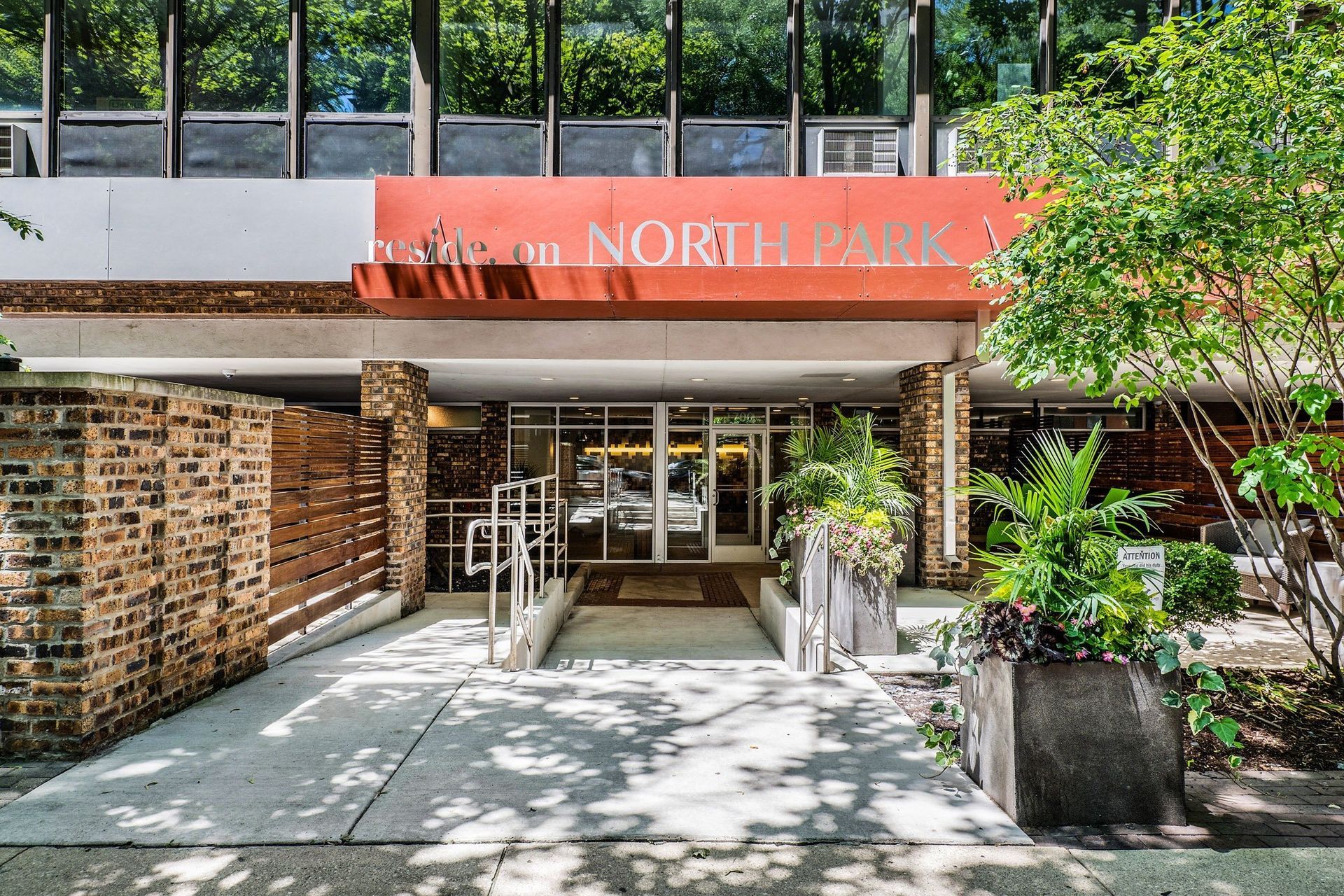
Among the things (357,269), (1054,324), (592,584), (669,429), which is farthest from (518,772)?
(669,429)

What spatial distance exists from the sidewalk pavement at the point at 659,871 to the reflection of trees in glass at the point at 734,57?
8.24m

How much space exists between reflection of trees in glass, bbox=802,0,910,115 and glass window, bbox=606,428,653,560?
6.23 metres

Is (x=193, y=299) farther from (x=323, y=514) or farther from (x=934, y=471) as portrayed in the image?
(x=934, y=471)

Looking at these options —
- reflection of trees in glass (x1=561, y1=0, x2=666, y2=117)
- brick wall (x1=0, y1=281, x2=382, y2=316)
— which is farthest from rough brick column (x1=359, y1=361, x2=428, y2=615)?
reflection of trees in glass (x1=561, y1=0, x2=666, y2=117)

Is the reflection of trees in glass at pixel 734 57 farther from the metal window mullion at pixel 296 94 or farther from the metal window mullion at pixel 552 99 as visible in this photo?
the metal window mullion at pixel 296 94

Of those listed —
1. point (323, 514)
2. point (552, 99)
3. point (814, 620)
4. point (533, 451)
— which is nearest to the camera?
point (814, 620)

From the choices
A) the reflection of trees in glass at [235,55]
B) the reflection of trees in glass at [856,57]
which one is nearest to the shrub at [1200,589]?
the reflection of trees in glass at [856,57]

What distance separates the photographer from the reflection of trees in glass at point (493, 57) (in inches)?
356

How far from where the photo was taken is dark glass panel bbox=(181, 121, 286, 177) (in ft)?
28.8

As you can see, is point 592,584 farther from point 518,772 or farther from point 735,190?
point 518,772

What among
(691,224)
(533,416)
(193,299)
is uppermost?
(691,224)

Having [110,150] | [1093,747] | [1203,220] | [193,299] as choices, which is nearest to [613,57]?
[193,299]

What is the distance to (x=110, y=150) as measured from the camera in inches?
345

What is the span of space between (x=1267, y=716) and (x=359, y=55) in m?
10.6
